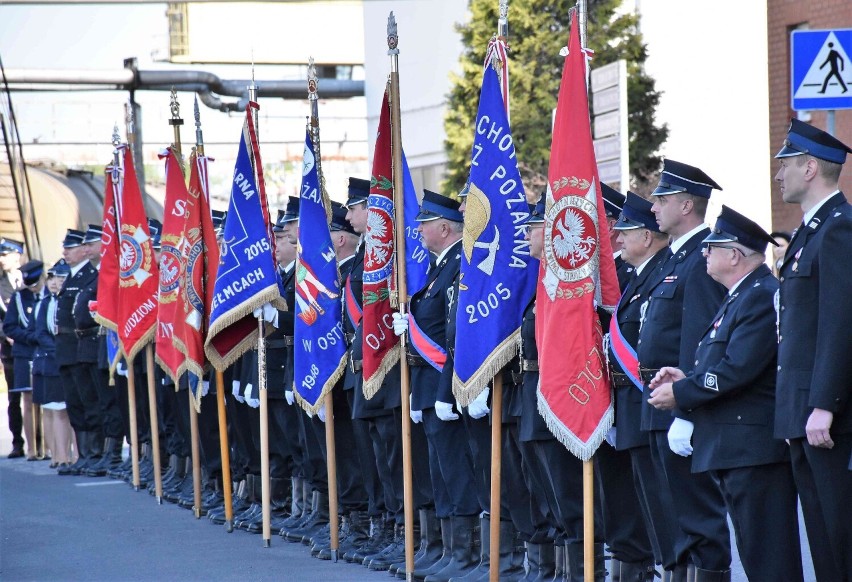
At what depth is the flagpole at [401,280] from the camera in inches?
301

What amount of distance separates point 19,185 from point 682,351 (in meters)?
21.6

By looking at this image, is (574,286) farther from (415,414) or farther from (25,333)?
(25,333)

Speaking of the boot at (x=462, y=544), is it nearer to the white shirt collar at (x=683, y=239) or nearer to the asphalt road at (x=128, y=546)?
the asphalt road at (x=128, y=546)

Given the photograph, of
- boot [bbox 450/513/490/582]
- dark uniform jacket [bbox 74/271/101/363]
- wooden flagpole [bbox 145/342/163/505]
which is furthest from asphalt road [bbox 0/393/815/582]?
dark uniform jacket [bbox 74/271/101/363]

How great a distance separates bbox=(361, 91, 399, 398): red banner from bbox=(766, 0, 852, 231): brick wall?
11114 mm

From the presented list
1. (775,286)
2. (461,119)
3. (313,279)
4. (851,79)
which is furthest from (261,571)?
(461,119)

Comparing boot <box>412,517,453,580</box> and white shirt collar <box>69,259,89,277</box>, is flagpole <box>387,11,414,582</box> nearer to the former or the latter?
boot <box>412,517,453,580</box>

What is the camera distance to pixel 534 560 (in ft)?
23.1

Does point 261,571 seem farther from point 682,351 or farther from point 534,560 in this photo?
point 682,351

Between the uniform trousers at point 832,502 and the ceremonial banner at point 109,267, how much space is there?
28.1 feet

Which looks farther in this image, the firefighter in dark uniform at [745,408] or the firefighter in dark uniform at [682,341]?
the firefighter in dark uniform at [682,341]

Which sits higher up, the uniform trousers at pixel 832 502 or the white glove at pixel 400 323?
the white glove at pixel 400 323

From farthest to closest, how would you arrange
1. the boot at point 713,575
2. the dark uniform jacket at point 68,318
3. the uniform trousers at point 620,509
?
1. the dark uniform jacket at point 68,318
2. the uniform trousers at point 620,509
3. the boot at point 713,575

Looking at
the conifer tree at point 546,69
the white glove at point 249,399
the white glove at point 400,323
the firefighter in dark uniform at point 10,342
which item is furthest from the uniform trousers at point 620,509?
the conifer tree at point 546,69
